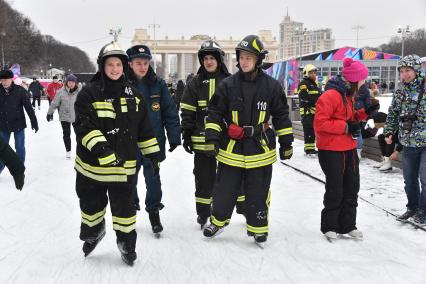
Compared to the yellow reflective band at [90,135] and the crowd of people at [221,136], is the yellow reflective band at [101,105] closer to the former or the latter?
the crowd of people at [221,136]

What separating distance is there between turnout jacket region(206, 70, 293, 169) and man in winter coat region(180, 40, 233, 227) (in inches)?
19.9

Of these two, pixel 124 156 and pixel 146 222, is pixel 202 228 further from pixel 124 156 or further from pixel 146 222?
pixel 124 156

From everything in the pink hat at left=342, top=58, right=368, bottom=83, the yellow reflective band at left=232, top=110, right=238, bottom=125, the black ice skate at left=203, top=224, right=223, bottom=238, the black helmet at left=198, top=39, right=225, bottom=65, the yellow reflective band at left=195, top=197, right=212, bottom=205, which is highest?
the black helmet at left=198, top=39, right=225, bottom=65

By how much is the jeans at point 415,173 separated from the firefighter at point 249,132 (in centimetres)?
147

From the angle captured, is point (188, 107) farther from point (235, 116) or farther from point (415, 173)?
point (415, 173)

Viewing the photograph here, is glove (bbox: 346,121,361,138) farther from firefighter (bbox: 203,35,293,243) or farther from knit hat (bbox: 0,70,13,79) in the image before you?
knit hat (bbox: 0,70,13,79)

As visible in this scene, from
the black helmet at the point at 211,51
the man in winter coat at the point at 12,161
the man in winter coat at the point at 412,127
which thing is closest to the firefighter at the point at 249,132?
the black helmet at the point at 211,51

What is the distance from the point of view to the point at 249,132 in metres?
4.53

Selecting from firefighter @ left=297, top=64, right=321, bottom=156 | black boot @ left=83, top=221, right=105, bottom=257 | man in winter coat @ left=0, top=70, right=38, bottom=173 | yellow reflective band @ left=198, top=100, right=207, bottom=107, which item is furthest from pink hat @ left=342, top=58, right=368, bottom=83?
man in winter coat @ left=0, top=70, right=38, bottom=173

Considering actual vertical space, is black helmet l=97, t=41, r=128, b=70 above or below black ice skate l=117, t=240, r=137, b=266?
above

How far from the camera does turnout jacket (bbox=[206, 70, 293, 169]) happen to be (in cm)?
455

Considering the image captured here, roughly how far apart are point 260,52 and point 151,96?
48.3 inches

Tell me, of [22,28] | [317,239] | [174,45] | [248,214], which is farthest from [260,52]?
[174,45]

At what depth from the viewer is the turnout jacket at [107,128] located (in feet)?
12.7
